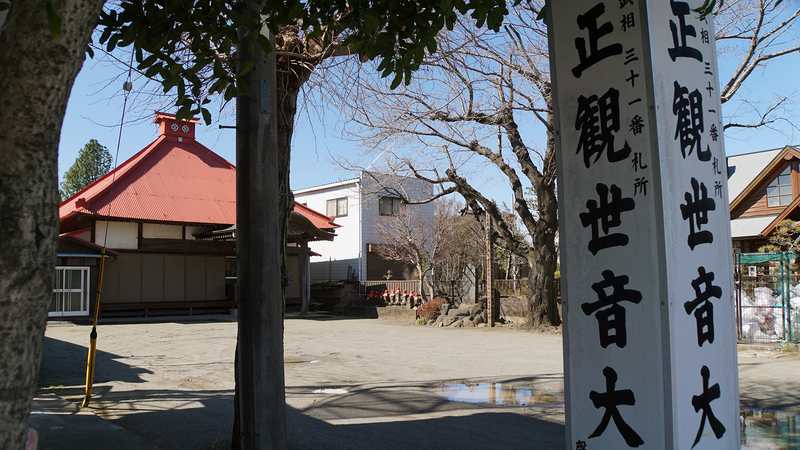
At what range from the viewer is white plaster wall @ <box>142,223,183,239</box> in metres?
21.7

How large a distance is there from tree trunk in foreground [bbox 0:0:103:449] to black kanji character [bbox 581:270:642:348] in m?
2.55

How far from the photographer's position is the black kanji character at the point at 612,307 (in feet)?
9.61

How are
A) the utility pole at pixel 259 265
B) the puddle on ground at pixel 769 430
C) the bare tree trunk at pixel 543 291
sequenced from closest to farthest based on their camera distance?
the utility pole at pixel 259 265 → the puddle on ground at pixel 769 430 → the bare tree trunk at pixel 543 291

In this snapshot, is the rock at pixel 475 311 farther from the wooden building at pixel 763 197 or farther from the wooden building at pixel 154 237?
the wooden building at pixel 763 197

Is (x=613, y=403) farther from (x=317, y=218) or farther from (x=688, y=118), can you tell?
(x=317, y=218)

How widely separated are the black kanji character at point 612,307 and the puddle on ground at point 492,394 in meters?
4.69

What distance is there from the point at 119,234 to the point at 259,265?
757 inches

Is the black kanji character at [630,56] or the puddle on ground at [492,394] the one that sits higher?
the black kanji character at [630,56]

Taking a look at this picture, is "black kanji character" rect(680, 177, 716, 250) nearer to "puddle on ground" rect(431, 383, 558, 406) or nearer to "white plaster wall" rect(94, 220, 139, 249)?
"puddle on ground" rect(431, 383, 558, 406)

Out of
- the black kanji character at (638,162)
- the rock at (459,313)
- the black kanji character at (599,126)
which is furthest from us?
the rock at (459,313)

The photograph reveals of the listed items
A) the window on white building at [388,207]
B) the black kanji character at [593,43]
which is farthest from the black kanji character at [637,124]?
the window on white building at [388,207]

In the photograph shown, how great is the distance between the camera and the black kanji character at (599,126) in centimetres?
305

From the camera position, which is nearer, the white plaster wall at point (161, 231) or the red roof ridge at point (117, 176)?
the red roof ridge at point (117, 176)

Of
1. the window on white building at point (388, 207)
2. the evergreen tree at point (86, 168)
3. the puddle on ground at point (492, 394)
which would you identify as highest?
the evergreen tree at point (86, 168)
